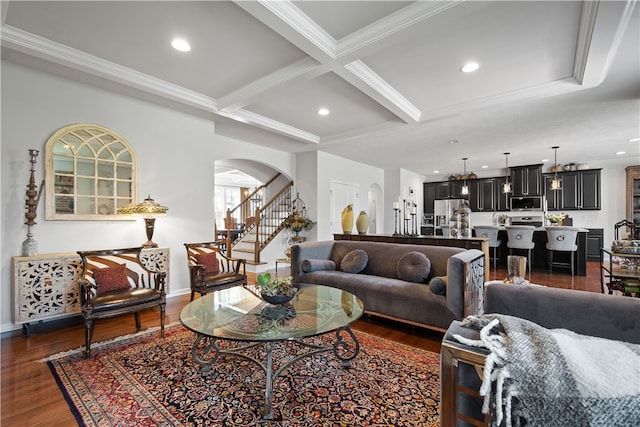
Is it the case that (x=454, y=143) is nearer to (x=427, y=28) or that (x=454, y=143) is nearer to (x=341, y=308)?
(x=427, y=28)

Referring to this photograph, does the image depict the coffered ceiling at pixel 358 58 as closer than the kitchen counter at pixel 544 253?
Yes

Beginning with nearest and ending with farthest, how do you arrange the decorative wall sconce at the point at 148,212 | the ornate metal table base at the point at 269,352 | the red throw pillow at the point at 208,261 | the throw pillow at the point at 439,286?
the ornate metal table base at the point at 269,352, the throw pillow at the point at 439,286, the decorative wall sconce at the point at 148,212, the red throw pillow at the point at 208,261

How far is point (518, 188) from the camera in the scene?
324 inches

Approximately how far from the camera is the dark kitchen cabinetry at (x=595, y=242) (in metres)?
7.32

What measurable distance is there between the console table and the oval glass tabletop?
173 cm

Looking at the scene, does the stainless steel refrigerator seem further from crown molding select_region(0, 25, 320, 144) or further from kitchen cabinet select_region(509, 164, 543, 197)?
crown molding select_region(0, 25, 320, 144)

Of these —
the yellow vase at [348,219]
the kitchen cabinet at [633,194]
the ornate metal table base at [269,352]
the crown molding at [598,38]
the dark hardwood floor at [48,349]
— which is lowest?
the dark hardwood floor at [48,349]

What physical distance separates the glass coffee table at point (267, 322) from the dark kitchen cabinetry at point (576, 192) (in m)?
8.26

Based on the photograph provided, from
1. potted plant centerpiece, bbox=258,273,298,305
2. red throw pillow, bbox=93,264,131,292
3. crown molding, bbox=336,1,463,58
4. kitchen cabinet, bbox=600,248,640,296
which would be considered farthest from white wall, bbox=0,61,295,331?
kitchen cabinet, bbox=600,248,640,296

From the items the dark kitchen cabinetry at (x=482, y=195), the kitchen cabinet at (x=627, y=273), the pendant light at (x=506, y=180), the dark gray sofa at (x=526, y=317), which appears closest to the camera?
the dark gray sofa at (x=526, y=317)

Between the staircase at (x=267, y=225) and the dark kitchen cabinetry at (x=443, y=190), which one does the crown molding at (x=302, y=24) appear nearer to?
the staircase at (x=267, y=225)

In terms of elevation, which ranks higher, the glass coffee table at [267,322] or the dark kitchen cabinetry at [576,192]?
the dark kitchen cabinetry at [576,192]

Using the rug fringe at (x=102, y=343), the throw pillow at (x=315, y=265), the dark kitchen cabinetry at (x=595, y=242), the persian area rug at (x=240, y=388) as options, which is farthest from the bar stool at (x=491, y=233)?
the rug fringe at (x=102, y=343)

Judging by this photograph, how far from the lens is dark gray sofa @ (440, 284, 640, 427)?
114cm
